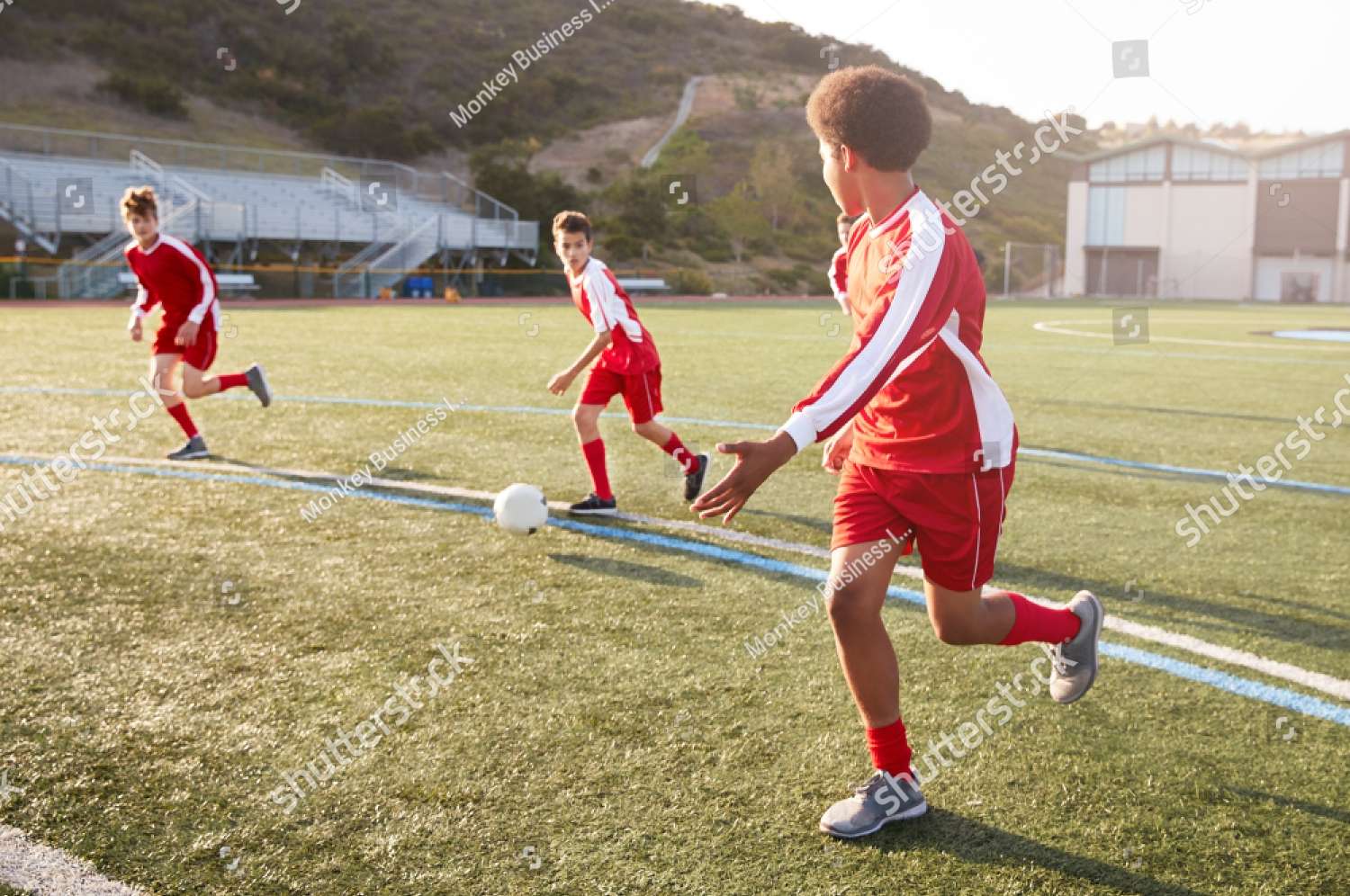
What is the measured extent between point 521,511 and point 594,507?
0.77 metres

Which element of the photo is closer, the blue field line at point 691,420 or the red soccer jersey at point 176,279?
the blue field line at point 691,420

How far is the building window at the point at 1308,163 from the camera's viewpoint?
50.9m

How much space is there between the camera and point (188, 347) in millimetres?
8305

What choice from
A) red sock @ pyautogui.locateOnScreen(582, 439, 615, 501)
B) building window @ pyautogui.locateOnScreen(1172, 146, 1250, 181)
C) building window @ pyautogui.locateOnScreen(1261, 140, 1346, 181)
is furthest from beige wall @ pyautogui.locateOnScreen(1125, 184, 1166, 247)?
red sock @ pyautogui.locateOnScreen(582, 439, 615, 501)

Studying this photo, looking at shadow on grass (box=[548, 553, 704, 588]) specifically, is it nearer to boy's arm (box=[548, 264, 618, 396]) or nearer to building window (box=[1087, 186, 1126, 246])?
boy's arm (box=[548, 264, 618, 396])

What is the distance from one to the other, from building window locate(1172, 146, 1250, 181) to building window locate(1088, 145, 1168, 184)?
2.27ft

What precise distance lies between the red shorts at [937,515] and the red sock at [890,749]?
1.38ft

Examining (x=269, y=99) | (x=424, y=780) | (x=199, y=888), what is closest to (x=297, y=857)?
(x=199, y=888)

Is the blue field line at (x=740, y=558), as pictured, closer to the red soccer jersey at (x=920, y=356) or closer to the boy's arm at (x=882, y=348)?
the red soccer jersey at (x=920, y=356)

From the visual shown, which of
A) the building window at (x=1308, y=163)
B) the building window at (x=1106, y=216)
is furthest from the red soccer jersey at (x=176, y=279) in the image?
the building window at (x=1308, y=163)

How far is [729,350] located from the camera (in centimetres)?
1700

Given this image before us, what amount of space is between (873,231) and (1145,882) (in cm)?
176

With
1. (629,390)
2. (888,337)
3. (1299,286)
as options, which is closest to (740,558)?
(629,390)

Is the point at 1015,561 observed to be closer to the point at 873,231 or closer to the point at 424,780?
the point at 873,231
